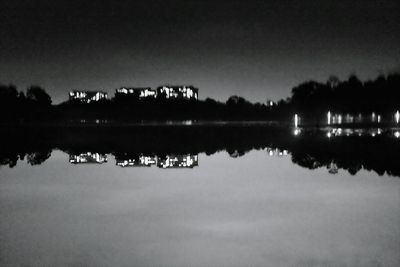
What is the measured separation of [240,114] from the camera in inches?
6260

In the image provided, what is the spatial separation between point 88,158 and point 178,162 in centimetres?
503

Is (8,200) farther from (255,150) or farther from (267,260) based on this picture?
(255,150)

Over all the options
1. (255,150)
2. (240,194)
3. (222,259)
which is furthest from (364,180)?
(255,150)

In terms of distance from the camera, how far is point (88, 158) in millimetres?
24594

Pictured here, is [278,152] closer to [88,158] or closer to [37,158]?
[88,158]

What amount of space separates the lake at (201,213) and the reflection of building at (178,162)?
0.19m

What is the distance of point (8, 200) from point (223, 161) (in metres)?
12.0

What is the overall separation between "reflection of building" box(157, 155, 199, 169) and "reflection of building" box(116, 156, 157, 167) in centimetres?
42

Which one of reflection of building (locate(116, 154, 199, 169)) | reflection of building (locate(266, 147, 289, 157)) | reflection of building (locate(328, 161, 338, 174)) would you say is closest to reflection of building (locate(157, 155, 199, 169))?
reflection of building (locate(116, 154, 199, 169))

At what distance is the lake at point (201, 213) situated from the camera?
8.50 metres

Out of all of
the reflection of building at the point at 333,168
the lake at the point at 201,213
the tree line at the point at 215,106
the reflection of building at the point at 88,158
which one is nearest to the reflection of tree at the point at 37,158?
the lake at the point at 201,213

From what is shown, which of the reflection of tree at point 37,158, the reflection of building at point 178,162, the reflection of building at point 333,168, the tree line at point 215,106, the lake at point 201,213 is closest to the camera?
the lake at point 201,213

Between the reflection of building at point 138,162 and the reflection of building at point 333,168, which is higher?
the reflection of building at point 138,162

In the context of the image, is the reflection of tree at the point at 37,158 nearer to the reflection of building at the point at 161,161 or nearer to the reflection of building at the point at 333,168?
the reflection of building at the point at 161,161
